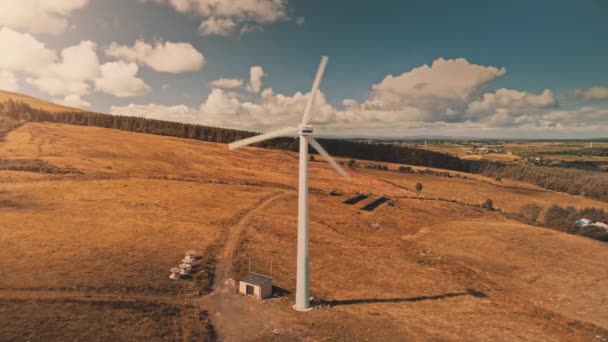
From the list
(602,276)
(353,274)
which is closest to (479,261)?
(602,276)

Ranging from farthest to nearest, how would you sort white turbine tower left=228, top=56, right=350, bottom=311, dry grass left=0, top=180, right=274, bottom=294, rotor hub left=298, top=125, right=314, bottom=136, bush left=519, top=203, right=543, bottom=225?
bush left=519, top=203, right=543, bottom=225 < dry grass left=0, top=180, right=274, bottom=294 < white turbine tower left=228, top=56, right=350, bottom=311 < rotor hub left=298, top=125, right=314, bottom=136

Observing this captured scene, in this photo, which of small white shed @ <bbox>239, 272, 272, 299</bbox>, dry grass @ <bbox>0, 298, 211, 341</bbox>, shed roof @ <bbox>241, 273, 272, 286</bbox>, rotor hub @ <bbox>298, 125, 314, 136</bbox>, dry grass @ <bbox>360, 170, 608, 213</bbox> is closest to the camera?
dry grass @ <bbox>0, 298, 211, 341</bbox>

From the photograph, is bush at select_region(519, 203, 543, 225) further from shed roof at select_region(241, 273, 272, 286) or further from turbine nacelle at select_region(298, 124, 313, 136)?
turbine nacelle at select_region(298, 124, 313, 136)

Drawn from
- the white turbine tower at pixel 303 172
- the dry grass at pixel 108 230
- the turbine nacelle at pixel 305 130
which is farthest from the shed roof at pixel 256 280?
the turbine nacelle at pixel 305 130

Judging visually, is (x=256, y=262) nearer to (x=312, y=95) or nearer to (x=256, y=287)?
(x=256, y=287)

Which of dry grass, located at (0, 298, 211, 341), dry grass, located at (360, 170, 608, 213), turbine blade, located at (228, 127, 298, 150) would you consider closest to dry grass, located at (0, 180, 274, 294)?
dry grass, located at (0, 298, 211, 341)

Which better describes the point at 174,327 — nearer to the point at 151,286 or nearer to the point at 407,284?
the point at 151,286

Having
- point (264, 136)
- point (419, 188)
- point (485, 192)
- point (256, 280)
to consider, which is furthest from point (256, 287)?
point (485, 192)
